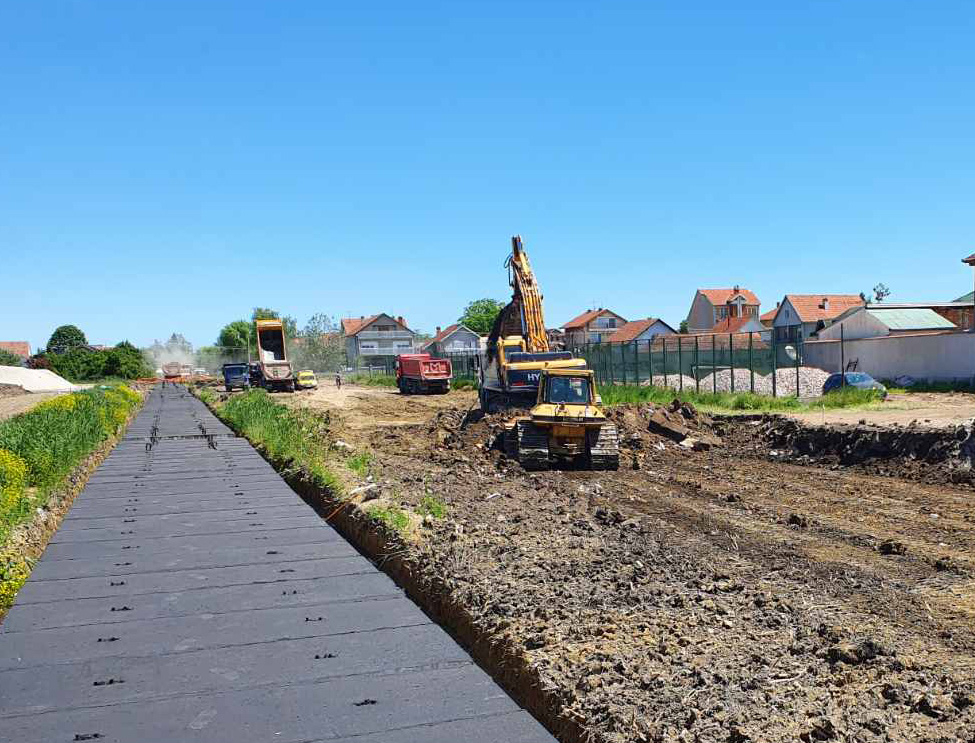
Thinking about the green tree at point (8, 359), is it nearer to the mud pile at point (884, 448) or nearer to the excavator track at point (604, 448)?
the excavator track at point (604, 448)

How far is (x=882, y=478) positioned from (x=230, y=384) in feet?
168

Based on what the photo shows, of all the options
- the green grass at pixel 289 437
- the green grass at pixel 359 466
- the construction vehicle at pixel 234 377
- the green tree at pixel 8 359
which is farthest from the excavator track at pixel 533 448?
the green tree at pixel 8 359


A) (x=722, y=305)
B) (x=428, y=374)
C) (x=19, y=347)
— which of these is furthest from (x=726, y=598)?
(x=19, y=347)

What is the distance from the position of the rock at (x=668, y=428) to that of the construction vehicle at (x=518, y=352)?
7.39 ft

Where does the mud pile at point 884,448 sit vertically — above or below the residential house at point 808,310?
below

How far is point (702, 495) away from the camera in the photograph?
48.2 feet

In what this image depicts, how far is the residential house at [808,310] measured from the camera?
70500 mm

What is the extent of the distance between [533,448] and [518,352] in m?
7.35

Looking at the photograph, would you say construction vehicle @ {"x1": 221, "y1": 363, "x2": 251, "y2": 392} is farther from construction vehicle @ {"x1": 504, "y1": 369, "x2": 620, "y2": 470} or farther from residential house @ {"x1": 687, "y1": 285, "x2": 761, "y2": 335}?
residential house @ {"x1": 687, "y1": 285, "x2": 761, "y2": 335}

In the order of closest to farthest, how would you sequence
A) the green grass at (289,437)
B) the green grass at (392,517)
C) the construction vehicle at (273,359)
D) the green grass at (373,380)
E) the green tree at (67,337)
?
1. the green grass at (392,517)
2. the green grass at (289,437)
3. the construction vehicle at (273,359)
4. the green grass at (373,380)
5. the green tree at (67,337)

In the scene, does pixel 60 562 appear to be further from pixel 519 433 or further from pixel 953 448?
pixel 953 448

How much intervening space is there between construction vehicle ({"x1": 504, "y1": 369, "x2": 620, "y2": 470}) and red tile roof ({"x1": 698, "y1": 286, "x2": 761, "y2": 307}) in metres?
89.3

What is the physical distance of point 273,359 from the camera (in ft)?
183

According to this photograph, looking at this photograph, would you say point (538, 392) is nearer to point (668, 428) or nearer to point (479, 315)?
point (668, 428)
